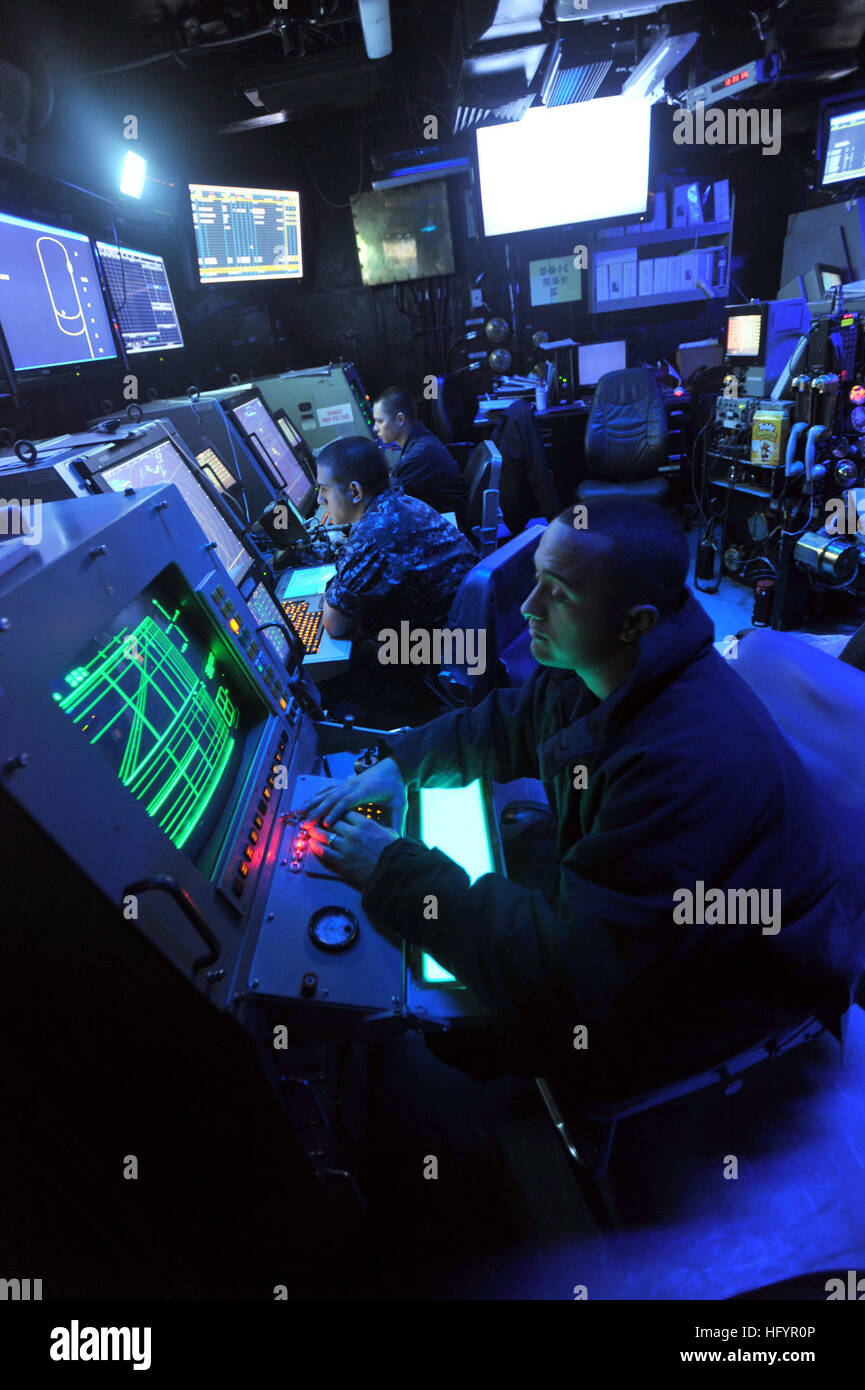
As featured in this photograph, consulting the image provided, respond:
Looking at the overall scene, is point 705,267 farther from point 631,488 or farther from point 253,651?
point 253,651

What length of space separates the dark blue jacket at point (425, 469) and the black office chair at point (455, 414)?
1534 millimetres

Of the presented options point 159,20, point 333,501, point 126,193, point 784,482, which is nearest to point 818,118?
point 784,482

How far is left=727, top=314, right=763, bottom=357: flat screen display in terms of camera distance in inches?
149

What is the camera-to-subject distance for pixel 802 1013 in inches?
45.0

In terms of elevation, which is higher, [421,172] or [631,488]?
[421,172]

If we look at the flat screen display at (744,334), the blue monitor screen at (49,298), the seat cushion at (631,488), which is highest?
the blue monitor screen at (49,298)

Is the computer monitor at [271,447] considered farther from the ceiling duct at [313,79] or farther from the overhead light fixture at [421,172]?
the overhead light fixture at [421,172]

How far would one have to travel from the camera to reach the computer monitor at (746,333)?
3764 mm

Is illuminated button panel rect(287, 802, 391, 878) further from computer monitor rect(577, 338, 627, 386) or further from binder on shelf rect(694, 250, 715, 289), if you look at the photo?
binder on shelf rect(694, 250, 715, 289)

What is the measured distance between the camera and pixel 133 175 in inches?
125

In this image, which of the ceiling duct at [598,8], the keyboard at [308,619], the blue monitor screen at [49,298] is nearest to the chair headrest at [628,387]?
the ceiling duct at [598,8]

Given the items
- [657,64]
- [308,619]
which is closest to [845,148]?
[657,64]

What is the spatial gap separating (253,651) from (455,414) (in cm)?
479
